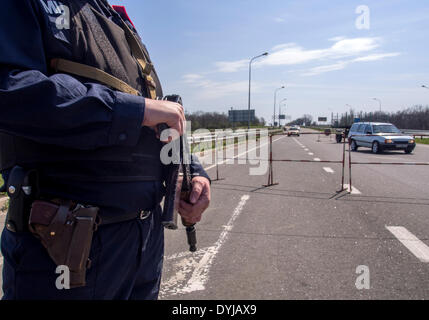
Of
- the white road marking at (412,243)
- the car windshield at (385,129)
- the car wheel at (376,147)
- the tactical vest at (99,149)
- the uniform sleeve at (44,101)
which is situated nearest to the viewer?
the uniform sleeve at (44,101)

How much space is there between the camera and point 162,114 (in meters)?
1.29

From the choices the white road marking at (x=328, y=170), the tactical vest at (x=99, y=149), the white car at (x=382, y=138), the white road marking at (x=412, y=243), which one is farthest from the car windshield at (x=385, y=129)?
the tactical vest at (x=99, y=149)

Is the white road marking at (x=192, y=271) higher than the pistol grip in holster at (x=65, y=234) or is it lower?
lower

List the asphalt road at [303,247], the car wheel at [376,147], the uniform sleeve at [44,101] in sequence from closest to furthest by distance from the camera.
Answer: the uniform sleeve at [44,101] → the asphalt road at [303,247] → the car wheel at [376,147]

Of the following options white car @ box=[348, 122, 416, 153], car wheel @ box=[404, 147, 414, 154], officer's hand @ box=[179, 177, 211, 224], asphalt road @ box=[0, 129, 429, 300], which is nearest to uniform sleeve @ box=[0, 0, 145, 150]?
officer's hand @ box=[179, 177, 211, 224]

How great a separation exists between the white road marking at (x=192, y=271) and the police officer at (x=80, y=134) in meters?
2.00

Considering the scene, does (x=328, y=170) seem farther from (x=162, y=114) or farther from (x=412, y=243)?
(x=162, y=114)

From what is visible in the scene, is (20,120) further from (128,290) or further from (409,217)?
(409,217)

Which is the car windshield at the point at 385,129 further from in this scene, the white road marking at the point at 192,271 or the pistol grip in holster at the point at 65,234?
the pistol grip in holster at the point at 65,234

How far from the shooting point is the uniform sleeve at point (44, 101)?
3.44 feet

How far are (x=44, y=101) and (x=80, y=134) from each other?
5.9 inches

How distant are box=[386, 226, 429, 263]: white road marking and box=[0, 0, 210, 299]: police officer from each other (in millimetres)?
3966

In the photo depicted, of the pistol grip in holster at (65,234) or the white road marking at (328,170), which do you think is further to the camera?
the white road marking at (328,170)
